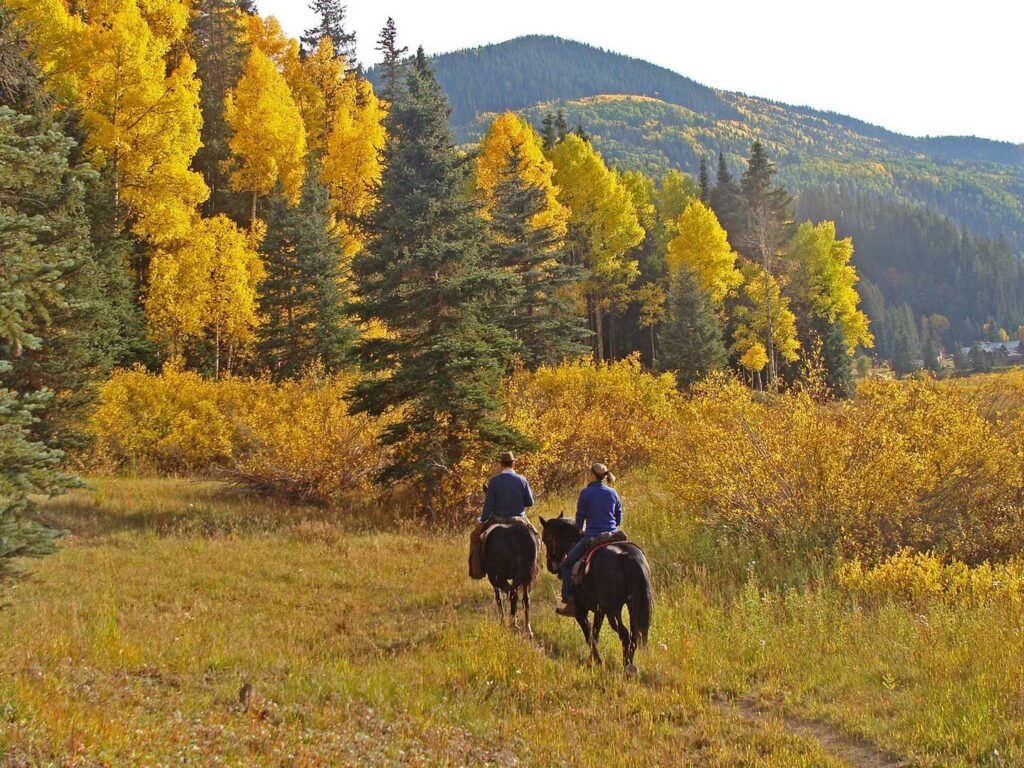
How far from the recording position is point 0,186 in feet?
22.8

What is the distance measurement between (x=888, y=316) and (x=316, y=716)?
165 meters

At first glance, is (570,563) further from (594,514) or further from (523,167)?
(523,167)

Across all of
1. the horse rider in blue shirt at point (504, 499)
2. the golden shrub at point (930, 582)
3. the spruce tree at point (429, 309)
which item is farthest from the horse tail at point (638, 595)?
the spruce tree at point (429, 309)

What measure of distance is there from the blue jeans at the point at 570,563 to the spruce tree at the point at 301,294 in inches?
795

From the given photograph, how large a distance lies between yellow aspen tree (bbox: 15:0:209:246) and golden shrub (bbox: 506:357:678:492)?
15.9 meters

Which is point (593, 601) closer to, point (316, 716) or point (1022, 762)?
point (316, 716)

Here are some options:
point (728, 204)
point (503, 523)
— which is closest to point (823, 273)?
point (728, 204)

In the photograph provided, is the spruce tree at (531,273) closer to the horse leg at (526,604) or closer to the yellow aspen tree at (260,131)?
the yellow aspen tree at (260,131)

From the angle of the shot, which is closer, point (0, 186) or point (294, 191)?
point (0, 186)

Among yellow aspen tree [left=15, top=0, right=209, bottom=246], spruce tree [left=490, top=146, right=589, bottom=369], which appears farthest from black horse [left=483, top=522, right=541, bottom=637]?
yellow aspen tree [left=15, top=0, right=209, bottom=246]

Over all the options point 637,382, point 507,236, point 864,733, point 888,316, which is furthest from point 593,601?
point 888,316

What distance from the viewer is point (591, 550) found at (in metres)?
8.91

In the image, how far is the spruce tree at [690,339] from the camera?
1442 inches

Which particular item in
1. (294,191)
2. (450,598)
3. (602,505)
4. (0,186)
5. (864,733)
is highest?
(294,191)
